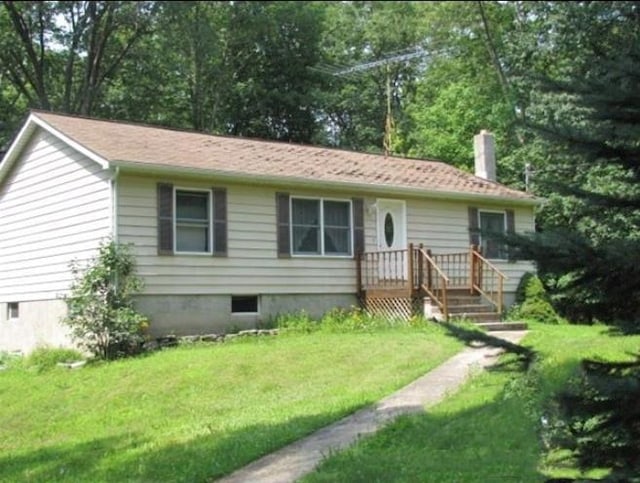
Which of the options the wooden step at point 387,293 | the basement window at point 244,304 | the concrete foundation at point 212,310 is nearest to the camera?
the concrete foundation at point 212,310

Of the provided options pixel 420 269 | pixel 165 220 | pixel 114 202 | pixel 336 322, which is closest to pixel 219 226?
pixel 165 220

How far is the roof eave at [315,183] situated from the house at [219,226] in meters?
0.03

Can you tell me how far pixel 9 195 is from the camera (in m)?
17.8

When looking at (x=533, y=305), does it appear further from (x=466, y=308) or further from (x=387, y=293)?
(x=387, y=293)

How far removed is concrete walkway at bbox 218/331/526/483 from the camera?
685 cm

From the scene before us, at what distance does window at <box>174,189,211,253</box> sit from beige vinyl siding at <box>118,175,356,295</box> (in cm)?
19

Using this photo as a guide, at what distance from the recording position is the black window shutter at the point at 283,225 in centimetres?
1596

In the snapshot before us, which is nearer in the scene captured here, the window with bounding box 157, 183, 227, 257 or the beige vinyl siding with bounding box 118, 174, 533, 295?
the beige vinyl siding with bounding box 118, 174, 533, 295

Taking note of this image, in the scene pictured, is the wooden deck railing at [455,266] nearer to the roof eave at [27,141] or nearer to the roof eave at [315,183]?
the roof eave at [315,183]

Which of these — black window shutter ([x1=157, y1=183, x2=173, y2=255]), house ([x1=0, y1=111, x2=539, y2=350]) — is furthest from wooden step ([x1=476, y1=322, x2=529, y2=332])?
black window shutter ([x1=157, y1=183, x2=173, y2=255])

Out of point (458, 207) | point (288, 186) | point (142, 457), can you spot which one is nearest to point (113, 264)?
point (288, 186)

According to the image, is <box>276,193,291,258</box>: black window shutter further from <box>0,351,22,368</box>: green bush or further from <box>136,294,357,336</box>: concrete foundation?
<box>0,351,22,368</box>: green bush

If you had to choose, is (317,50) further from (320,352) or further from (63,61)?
(63,61)

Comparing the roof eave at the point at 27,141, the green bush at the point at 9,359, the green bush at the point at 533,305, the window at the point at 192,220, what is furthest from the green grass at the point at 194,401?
the green bush at the point at 533,305
